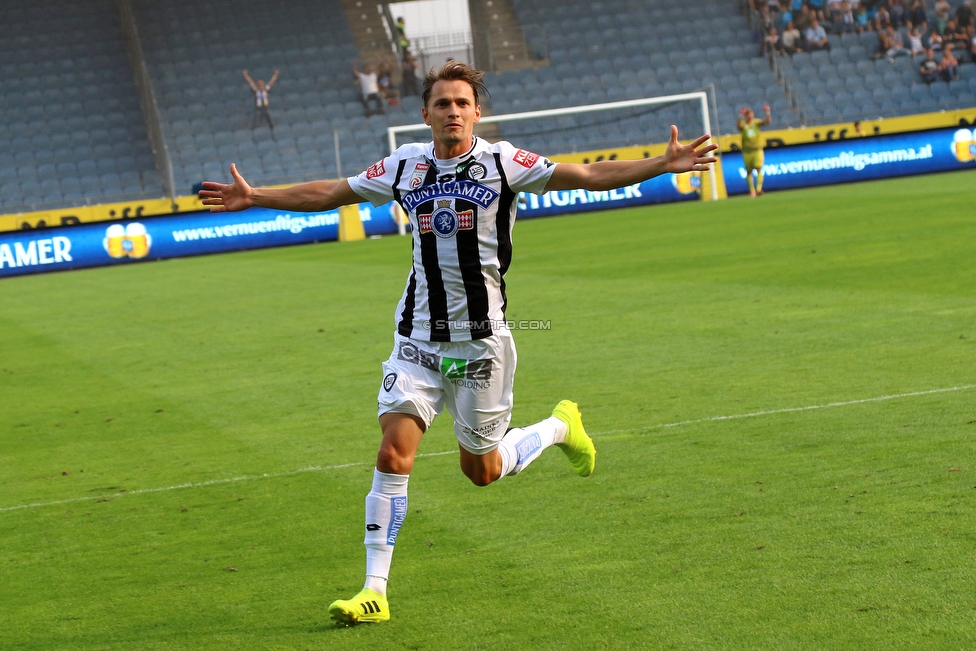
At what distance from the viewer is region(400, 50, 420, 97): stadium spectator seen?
117ft

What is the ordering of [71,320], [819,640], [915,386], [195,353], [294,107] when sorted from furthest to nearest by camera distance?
1. [294,107]
2. [71,320]
3. [195,353]
4. [915,386]
5. [819,640]

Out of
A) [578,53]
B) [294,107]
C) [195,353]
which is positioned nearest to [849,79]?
[578,53]

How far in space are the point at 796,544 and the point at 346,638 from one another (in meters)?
1.79

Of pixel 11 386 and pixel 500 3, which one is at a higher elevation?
pixel 500 3

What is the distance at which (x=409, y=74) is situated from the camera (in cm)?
3584

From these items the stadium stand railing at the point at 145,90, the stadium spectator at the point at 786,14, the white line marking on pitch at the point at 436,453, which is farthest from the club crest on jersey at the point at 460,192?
the stadium spectator at the point at 786,14

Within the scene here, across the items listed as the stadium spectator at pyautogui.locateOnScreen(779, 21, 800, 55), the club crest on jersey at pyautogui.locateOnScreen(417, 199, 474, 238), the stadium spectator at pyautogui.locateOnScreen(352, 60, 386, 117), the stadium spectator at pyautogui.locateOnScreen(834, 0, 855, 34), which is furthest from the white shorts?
the stadium spectator at pyautogui.locateOnScreen(834, 0, 855, 34)

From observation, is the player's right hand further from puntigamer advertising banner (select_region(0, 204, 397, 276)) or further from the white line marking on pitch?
puntigamer advertising banner (select_region(0, 204, 397, 276))

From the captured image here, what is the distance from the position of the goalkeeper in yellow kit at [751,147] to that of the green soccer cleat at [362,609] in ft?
77.3

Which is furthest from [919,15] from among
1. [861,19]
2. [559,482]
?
[559,482]

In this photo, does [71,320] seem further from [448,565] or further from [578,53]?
[578,53]

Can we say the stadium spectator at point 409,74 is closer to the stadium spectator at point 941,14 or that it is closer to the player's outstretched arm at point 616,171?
the stadium spectator at point 941,14

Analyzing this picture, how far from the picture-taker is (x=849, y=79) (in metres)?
37.5

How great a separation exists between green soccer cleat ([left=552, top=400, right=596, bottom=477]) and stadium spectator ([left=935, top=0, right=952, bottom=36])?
36.0 metres
